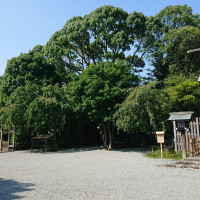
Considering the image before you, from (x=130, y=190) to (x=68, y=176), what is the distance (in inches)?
103

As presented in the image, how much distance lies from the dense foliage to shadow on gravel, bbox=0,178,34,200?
7.21 metres

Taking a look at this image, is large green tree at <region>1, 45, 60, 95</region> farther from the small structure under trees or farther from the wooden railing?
the wooden railing

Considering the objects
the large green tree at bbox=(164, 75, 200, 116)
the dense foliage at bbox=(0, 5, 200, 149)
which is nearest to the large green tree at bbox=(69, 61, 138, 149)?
the dense foliage at bbox=(0, 5, 200, 149)

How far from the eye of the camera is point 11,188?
563cm

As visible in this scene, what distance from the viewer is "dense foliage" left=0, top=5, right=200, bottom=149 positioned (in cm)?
1416

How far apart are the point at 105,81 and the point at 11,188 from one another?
10390 millimetres

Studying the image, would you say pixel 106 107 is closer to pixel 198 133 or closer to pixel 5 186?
pixel 198 133

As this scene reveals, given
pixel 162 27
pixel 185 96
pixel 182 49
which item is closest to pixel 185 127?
pixel 185 96

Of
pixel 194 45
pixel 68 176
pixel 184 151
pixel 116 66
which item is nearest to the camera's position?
pixel 68 176

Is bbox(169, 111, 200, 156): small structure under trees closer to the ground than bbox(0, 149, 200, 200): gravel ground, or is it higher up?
higher up

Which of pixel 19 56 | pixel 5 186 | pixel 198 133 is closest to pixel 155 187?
pixel 5 186

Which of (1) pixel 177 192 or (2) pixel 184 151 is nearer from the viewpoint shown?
(1) pixel 177 192

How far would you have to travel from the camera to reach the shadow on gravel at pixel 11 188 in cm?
489

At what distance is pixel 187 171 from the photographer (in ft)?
24.4
